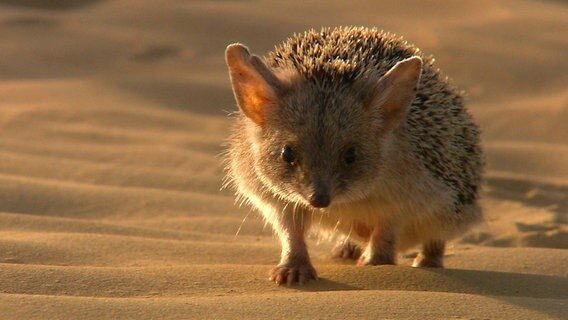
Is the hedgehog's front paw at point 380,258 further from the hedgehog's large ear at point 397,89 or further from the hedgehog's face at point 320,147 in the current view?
the hedgehog's large ear at point 397,89

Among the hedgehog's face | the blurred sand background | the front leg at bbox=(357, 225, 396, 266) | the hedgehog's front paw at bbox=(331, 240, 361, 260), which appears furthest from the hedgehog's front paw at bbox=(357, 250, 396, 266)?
the hedgehog's front paw at bbox=(331, 240, 361, 260)

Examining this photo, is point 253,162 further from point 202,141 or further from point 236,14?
point 236,14

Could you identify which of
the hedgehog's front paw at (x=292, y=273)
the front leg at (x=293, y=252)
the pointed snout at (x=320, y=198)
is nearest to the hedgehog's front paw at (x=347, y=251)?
the front leg at (x=293, y=252)

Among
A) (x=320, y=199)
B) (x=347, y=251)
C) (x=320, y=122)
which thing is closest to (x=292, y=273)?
(x=320, y=199)

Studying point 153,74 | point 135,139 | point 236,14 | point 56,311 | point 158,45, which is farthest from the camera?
point 236,14

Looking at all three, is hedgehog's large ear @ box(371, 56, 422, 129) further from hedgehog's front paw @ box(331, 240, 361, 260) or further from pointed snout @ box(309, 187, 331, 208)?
hedgehog's front paw @ box(331, 240, 361, 260)

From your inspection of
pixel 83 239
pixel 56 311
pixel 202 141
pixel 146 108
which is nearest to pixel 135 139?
pixel 202 141
